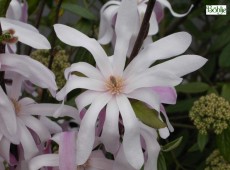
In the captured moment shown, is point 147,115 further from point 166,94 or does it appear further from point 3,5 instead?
point 3,5

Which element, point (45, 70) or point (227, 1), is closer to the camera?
point (45, 70)

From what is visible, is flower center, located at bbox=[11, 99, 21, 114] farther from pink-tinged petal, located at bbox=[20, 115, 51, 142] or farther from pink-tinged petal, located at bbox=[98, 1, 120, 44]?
pink-tinged petal, located at bbox=[98, 1, 120, 44]

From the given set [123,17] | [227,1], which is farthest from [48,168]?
[227,1]

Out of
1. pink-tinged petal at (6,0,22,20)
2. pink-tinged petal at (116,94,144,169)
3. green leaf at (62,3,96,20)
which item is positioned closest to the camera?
pink-tinged petal at (116,94,144,169)

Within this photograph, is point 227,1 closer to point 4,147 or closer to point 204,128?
point 204,128

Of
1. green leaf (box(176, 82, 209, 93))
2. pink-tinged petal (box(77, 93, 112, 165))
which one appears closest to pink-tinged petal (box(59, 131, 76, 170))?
pink-tinged petal (box(77, 93, 112, 165))

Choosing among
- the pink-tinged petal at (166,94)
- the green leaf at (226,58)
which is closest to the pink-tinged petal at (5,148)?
the pink-tinged petal at (166,94)

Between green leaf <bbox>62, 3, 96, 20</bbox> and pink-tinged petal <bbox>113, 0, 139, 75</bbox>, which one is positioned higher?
green leaf <bbox>62, 3, 96, 20</bbox>

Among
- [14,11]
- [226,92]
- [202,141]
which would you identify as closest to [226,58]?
[226,92]
